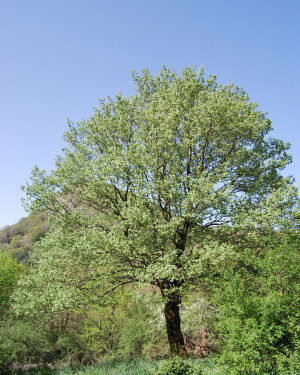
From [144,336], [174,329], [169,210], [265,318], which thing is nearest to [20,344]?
[144,336]

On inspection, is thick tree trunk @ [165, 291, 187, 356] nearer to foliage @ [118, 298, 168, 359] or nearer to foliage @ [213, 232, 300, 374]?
foliage @ [213, 232, 300, 374]

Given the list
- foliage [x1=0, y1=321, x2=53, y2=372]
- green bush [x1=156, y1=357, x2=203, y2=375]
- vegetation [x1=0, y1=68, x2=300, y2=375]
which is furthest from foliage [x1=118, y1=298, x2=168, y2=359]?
green bush [x1=156, y1=357, x2=203, y2=375]

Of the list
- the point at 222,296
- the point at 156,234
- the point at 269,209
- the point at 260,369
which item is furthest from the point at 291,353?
the point at 156,234

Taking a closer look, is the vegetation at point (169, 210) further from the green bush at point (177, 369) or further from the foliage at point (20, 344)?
the green bush at point (177, 369)

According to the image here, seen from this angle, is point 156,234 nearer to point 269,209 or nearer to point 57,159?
point 269,209

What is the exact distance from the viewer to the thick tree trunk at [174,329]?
1673 centimetres

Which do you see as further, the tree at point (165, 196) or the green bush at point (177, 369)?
the tree at point (165, 196)

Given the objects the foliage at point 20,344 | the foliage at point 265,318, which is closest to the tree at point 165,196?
the foliage at point 265,318

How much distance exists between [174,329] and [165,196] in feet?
26.9

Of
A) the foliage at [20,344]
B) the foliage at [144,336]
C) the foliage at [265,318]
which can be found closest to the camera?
the foliage at [265,318]

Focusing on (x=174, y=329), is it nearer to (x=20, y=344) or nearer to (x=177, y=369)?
(x=177, y=369)

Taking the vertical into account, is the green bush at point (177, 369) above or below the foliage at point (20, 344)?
above

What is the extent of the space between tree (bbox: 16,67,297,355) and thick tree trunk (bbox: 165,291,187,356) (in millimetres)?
57

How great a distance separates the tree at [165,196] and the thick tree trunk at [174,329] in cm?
6
